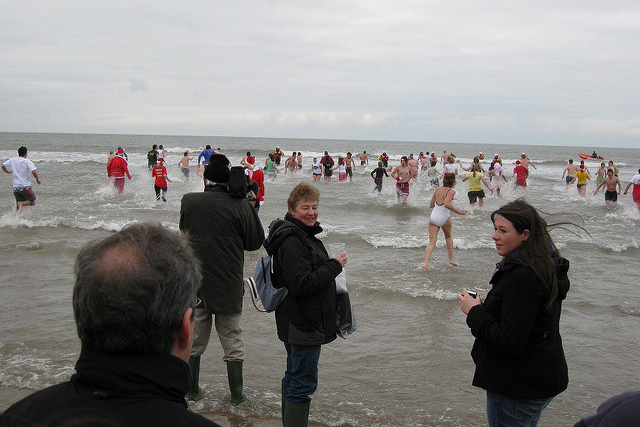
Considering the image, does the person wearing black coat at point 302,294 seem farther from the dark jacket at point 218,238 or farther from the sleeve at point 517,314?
the sleeve at point 517,314

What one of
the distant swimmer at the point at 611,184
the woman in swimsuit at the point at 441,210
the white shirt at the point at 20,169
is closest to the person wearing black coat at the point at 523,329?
the woman in swimsuit at the point at 441,210

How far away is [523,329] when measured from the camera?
258cm

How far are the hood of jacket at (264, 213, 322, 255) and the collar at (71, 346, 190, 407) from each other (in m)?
1.95

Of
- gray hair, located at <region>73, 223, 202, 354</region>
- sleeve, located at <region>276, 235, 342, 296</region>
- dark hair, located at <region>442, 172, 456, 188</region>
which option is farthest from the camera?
dark hair, located at <region>442, 172, 456, 188</region>

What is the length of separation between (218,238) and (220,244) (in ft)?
0.15

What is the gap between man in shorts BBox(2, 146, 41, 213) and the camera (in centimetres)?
1198

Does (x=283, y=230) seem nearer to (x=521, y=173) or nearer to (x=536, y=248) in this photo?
(x=536, y=248)

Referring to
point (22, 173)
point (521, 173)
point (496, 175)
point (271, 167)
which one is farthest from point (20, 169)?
point (521, 173)

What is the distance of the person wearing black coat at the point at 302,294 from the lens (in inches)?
126

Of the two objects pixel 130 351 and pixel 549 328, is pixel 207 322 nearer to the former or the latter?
pixel 549 328

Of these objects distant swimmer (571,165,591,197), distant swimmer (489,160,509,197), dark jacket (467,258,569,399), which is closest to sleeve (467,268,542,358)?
dark jacket (467,258,569,399)

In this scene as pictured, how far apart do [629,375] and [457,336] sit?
5.47 ft

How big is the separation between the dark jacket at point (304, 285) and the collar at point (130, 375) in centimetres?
185

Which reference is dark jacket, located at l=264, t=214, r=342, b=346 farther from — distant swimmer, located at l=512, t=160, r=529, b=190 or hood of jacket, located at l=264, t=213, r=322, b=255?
distant swimmer, located at l=512, t=160, r=529, b=190
